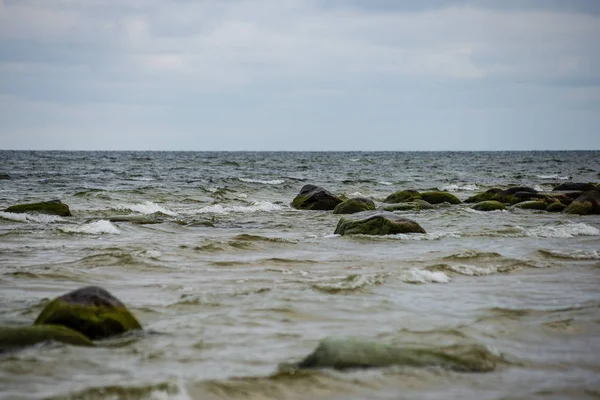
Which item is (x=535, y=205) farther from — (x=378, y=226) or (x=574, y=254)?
(x=574, y=254)

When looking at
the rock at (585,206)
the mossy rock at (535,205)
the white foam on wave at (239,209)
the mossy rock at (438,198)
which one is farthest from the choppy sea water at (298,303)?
the mossy rock at (438,198)

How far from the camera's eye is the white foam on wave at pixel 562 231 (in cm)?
1366

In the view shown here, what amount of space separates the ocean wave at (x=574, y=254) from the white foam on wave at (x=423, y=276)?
2.82m

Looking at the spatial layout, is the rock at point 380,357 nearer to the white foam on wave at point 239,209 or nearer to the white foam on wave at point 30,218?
the white foam on wave at point 30,218

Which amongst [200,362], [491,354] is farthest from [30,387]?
[491,354]

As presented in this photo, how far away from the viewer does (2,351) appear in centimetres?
523

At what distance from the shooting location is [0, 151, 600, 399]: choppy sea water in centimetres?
470

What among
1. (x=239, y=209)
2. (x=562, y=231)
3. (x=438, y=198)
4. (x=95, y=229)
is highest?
(x=438, y=198)

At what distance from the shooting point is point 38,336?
5.43 metres

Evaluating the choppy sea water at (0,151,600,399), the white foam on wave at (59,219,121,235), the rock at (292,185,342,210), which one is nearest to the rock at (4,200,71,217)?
the choppy sea water at (0,151,600,399)

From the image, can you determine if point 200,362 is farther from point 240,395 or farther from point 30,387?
point 30,387

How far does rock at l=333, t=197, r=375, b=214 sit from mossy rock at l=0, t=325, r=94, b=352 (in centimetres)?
1414

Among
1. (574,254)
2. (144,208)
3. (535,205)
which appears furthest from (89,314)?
(535,205)

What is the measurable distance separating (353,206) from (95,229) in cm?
783
